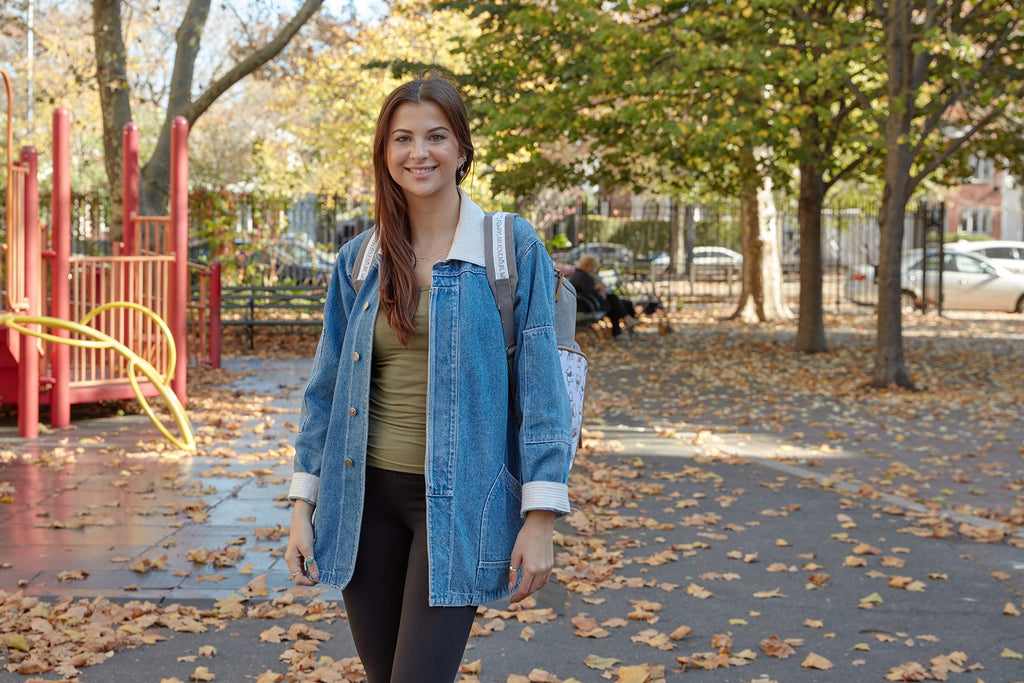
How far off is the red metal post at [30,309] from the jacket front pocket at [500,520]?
26.1 feet

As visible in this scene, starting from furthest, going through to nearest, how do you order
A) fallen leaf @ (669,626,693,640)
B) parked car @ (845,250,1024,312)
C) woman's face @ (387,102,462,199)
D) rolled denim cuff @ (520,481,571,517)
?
parked car @ (845,250,1024,312) < fallen leaf @ (669,626,693,640) < woman's face @ (387,102,462,199) < rolled denim cuff @ (520,481,571,517)

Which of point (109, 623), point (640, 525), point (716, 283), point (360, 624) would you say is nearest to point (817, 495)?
point (640, 525)

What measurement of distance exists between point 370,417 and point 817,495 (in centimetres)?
569

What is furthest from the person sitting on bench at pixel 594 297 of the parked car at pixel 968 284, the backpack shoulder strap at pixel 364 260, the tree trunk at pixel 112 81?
the backpack shoulder strap at pixel 364 260

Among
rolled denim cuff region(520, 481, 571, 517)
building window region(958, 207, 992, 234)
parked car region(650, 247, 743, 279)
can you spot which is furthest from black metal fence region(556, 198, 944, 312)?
rolled denim cuff region(520, 481, 571, 517)

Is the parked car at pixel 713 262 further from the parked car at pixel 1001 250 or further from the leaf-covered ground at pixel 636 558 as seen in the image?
the leaf-covered ground at pixel 636 558

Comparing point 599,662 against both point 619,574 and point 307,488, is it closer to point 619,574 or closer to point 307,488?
point 619,574

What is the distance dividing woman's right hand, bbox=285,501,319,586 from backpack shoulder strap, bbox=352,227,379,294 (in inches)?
20.3

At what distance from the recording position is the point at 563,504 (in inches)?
99.9

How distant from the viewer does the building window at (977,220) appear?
57.9m

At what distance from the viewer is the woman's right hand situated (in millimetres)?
2715

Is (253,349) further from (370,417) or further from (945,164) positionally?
(370,417)

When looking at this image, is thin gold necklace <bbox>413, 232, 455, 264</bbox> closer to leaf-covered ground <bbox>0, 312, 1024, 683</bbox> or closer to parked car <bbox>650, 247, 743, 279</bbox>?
leaf-covered ground <bbox>0, 312, 1024, 683</bbox>

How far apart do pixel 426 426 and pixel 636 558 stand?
152 inches
